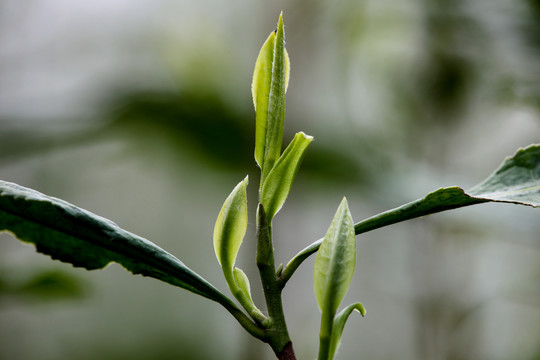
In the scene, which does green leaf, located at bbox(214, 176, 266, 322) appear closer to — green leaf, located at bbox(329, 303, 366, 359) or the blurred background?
green leaf, located at bbox(329, 303, 366, 359)

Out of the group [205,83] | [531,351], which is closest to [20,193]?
[531,351]

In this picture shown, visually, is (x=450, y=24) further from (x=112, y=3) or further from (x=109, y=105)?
(x=112, y=3)

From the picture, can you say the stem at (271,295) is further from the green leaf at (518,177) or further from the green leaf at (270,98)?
the green leaf at (518,177)

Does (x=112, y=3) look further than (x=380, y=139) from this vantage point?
Yes

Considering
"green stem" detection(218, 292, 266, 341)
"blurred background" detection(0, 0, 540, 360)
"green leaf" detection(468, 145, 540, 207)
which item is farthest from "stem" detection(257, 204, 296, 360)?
"blurred background" detection(0, 0, 540, 360)

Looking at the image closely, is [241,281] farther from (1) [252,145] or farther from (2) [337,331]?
(1) [252,145]

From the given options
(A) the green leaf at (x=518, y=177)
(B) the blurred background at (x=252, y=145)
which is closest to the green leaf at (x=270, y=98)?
(A) the green leaf at (x=518, y=177)
